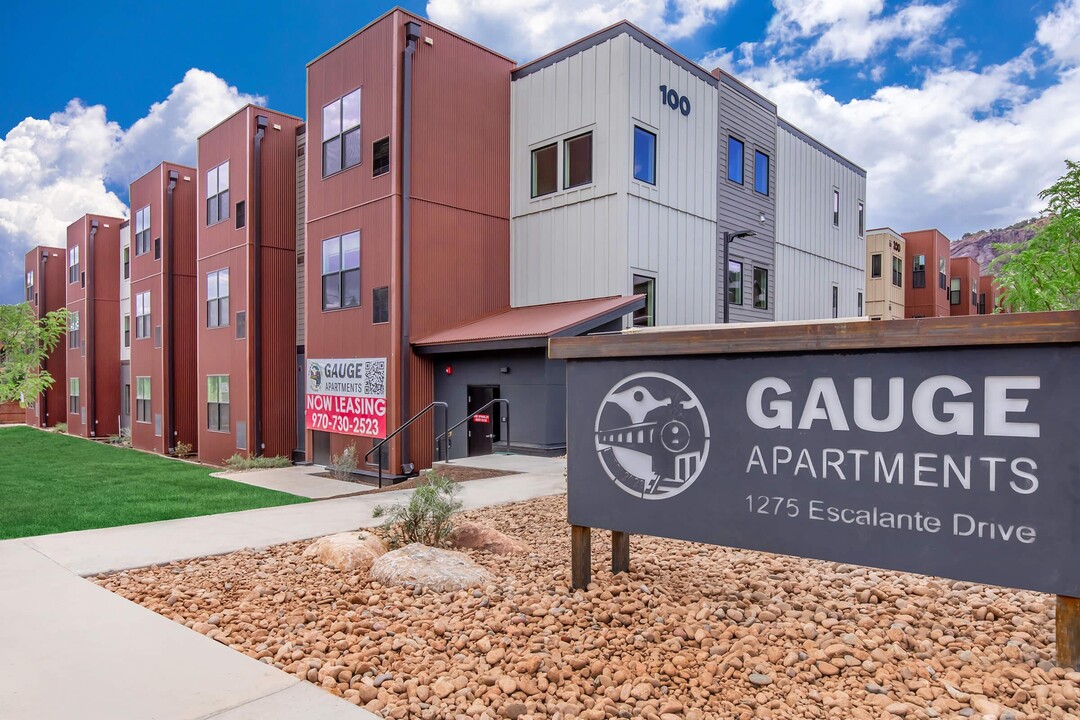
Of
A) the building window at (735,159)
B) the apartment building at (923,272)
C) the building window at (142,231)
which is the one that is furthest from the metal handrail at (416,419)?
the apartment building at (923,272)

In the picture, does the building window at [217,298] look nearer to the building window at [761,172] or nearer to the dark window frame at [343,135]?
the dark window frame at [343,135]

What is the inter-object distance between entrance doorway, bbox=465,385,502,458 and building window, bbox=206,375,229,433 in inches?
440

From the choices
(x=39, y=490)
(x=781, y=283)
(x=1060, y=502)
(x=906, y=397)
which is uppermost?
(x=781, y=283)

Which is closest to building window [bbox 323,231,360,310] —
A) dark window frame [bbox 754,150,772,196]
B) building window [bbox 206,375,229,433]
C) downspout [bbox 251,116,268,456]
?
downspout [bbox 251,116,268,456]

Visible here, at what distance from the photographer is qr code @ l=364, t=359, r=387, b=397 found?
16.2m

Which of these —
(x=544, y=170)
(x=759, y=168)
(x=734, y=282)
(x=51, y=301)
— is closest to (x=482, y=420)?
(x=544, y=170)

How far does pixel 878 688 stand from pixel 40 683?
4274mm

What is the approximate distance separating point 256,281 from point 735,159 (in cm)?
1501

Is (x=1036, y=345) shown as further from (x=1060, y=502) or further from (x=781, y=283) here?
(x=781, y=283)

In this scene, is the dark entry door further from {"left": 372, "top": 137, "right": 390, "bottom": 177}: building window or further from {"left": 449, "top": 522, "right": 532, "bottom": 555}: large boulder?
{"left": 449, "top": 522, "right": 532, "bottom": 555}: large boulder

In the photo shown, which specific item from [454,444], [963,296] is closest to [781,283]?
[454,444]

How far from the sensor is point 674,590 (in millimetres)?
4742

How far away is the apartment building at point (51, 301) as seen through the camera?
41.2 m

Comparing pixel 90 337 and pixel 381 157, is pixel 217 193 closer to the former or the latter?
pixel 381 157
